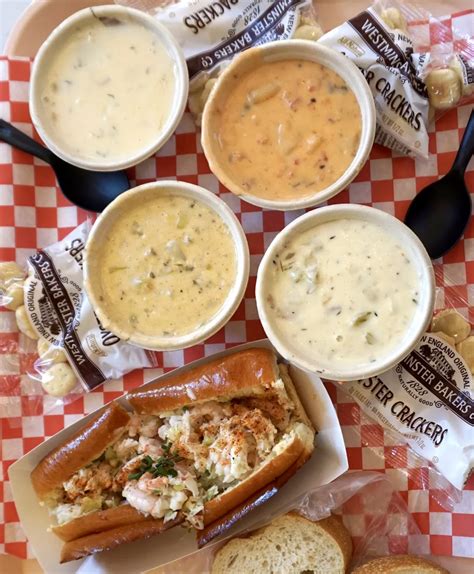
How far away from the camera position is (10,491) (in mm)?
2920

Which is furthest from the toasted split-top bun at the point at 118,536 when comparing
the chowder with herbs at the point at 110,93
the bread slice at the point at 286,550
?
the chowder with herbs at the point at 110,93

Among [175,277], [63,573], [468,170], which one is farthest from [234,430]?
[468,170]

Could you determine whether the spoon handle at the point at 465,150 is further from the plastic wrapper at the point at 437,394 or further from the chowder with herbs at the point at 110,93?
the chowder with herbs at the point at 110,93

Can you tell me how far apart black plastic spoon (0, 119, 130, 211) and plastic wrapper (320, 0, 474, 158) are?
1010 mm

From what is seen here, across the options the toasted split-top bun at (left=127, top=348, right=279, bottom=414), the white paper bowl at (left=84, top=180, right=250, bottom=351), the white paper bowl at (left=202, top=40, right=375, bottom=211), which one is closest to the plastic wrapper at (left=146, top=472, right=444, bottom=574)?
the toasted split-top bun at (left=127, top=348, right=279, bottom=414)

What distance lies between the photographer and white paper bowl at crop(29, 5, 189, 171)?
263 centimetres

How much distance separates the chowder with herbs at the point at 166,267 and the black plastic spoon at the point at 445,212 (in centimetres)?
78

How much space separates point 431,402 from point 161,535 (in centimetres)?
122

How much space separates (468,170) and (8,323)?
2.00 m

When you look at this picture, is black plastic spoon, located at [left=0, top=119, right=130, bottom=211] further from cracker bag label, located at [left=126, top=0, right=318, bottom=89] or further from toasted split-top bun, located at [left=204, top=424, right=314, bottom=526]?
toasted split-top bun, located at [left=204, top=424, right=314, bottom=526]

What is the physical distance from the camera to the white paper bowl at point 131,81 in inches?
104

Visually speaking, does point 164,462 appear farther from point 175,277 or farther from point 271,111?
point 271,111

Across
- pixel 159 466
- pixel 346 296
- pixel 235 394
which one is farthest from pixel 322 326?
pixel 159 466

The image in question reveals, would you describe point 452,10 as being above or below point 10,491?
above
